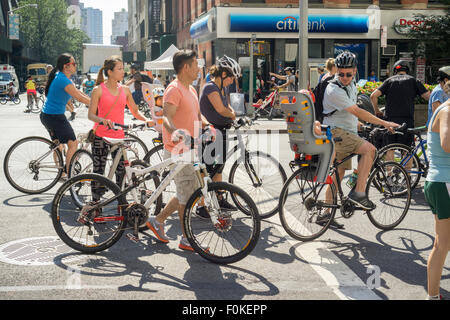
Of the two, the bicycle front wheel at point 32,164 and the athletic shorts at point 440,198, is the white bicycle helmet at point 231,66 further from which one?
the athletic shorts at point 440,198

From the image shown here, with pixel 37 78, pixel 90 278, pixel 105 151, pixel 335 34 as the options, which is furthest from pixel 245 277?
pixel 37 78

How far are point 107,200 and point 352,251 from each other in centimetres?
246

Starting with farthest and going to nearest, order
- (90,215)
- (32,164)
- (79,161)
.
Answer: (32,164) → (79,161) → (90,215)

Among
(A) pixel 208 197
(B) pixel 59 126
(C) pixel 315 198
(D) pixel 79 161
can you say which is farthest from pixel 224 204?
(B) pixel 59 126

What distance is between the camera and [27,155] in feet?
26.8

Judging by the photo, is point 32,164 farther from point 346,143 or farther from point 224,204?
point 346,143

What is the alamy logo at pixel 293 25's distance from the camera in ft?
88.8

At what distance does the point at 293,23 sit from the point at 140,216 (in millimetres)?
23561

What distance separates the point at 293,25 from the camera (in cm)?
2722

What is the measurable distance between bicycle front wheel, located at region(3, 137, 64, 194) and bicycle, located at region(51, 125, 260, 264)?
2.85 meters

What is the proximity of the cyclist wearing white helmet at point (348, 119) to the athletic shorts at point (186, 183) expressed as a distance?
148cm

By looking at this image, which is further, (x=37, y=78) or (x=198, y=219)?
(x=37, y=78)

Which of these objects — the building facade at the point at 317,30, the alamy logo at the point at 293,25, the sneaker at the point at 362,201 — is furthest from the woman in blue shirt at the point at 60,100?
the alamy logo at the point at 293,25
